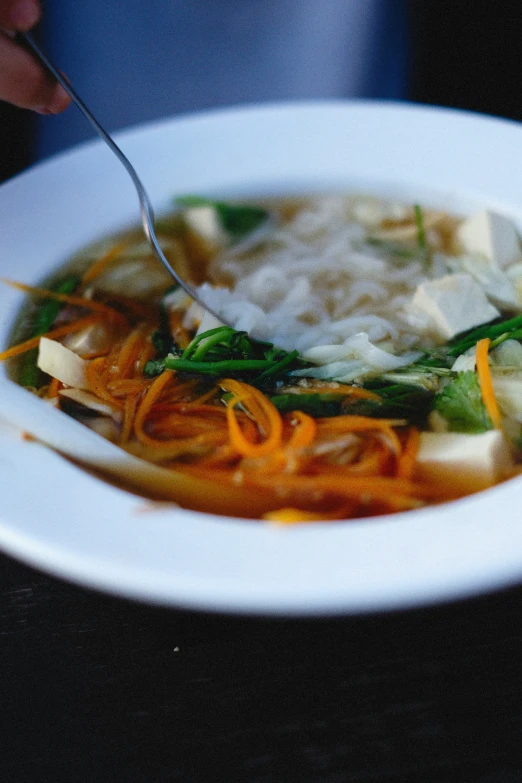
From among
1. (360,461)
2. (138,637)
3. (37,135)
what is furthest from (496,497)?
(37,135)

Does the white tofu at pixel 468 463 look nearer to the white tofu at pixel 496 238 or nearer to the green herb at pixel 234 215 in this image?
the white tofu at pixel 496 238

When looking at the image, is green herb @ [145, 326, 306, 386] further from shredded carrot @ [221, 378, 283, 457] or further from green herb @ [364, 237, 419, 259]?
green herb @ [364, 237, 419, 259]

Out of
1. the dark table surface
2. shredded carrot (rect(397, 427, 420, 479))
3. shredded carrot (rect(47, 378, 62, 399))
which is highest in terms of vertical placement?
shredded carrot (rect(397, 427, 420, 479))

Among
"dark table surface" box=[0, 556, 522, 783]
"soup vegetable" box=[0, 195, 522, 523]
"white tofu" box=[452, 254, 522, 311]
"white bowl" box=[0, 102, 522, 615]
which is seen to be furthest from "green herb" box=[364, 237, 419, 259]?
"dark table surface" box=[0, 556, 522, 783]

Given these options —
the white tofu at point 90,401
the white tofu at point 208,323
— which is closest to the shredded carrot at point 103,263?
the white tofu at point 208,323

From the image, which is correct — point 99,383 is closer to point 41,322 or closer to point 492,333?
point 41,322

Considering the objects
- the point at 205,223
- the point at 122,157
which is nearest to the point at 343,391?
the point at 122,157
